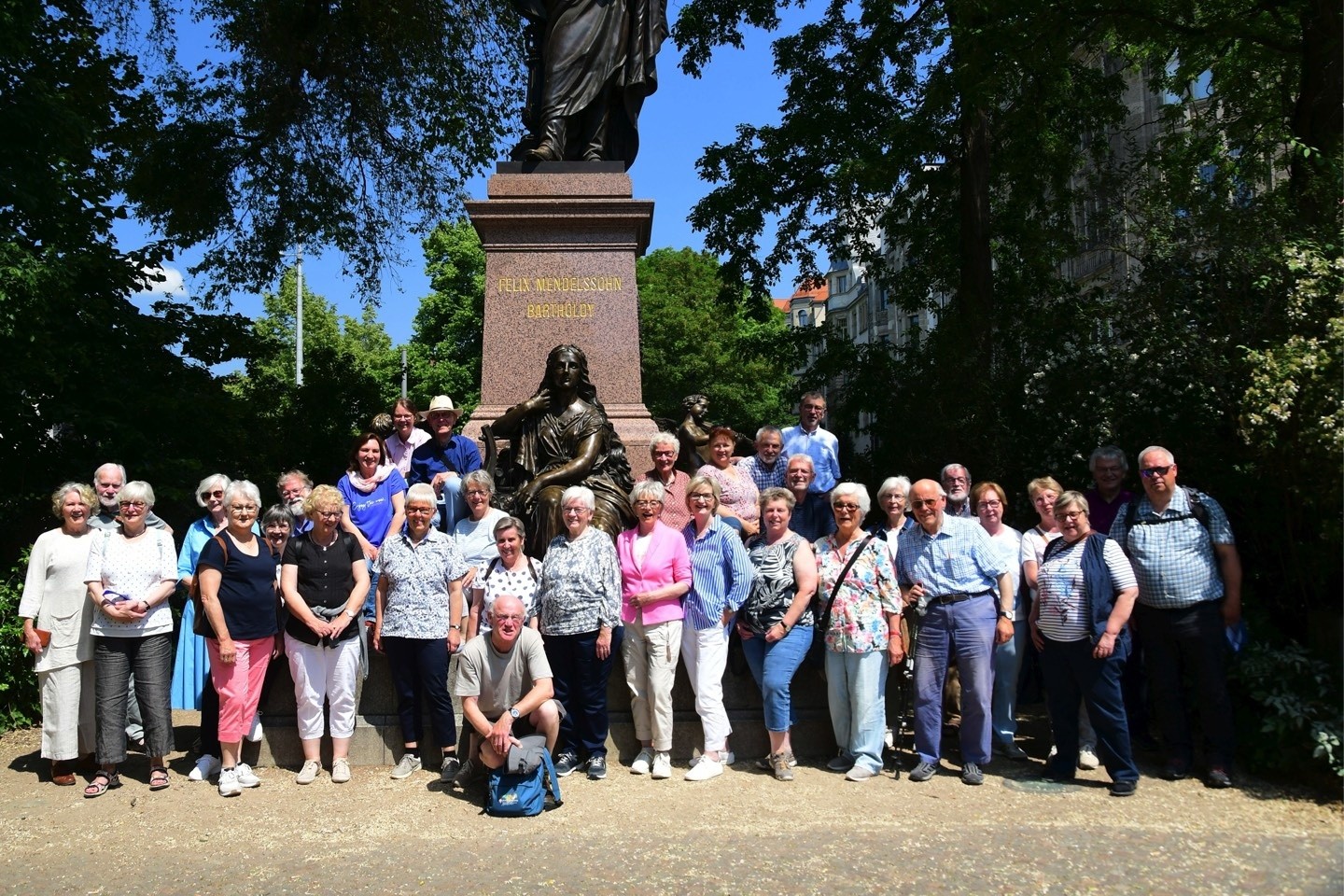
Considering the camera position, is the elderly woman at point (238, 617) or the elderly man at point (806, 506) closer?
the elderly woman at point (238, 617)

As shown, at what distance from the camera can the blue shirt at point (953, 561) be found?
6.33 metres

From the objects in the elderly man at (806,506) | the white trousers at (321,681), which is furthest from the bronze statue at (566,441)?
the white trousers at (321,681)

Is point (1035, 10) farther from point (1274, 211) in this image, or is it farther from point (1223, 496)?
point (1223, 496)

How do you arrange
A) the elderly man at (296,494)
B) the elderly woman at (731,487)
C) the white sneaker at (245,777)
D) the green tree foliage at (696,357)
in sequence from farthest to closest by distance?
the green tree foliage at (696,357) → the elderly woman at (731,487) → the elderly man at (296,494) → the white sneaker at (245,777)

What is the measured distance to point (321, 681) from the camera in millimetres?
6480

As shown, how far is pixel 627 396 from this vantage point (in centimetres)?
941

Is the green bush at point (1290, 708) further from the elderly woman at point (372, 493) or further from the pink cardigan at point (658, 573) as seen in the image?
the elderly woman at point (372, 493)

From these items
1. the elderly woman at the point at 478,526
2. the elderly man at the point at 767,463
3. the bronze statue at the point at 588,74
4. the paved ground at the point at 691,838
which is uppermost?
the bronze statue at the point at 588,74

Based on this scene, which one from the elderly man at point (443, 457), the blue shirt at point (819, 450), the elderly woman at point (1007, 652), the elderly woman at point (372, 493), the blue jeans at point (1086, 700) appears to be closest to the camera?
the blue jeans at point (1086, 700)

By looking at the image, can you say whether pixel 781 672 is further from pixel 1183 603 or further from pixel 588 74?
pixel 588 74

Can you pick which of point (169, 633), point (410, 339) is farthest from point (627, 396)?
point (410, 339)

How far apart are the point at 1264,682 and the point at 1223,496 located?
1434 mm

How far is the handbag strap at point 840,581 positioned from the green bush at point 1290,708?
2066 millimetres

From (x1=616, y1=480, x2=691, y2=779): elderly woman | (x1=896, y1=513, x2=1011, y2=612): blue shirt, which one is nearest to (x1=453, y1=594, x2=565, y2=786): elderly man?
(x1=616, y1=480, x2=691, y2=779): elderly woman
